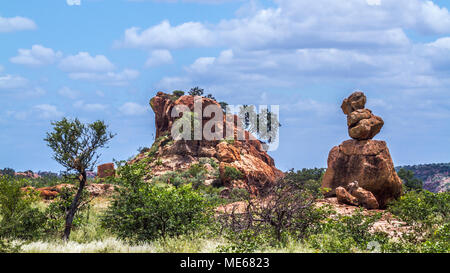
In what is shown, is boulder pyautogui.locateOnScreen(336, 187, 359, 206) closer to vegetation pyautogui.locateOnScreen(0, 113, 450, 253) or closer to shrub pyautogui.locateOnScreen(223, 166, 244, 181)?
vegetation pyautogui.locateOnScreen(0, 113, 450, 253)

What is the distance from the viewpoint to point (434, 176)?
100500 millimetres

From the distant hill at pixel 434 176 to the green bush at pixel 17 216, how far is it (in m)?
76.1

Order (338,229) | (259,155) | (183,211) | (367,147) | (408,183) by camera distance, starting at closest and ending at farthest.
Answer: (183,211)
(338,229)
(367,147)
(408,183)
(259,155)

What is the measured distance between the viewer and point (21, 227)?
1580 centimetres

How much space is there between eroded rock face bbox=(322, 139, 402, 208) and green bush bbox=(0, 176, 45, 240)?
50.3ft

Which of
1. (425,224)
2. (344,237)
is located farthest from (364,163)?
(344,237)

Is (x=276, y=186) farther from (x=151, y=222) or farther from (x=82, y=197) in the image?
(x=82, y=197)

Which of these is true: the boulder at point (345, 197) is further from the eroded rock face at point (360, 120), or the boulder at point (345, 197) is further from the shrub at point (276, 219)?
the shrub at point (276, 219)

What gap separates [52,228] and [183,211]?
521 centimetres

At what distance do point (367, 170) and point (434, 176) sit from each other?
83872 mm

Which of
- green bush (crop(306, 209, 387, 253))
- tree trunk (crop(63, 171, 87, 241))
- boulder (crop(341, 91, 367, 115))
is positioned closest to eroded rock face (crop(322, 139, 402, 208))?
boulder (crop(341, 91, 367, 115))

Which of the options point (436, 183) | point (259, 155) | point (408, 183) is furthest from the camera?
point (436, 183)

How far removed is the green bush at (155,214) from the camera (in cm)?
1425
